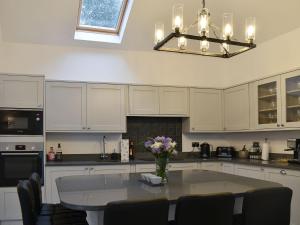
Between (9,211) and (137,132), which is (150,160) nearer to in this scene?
(137,132)

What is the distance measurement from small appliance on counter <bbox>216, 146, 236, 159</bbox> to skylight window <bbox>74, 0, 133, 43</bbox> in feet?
8.30

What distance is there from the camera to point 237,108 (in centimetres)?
523

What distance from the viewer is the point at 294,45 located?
4.54m

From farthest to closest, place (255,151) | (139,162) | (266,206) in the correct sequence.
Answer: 1. (255,151)
2. (139,162)
3. (266,206)

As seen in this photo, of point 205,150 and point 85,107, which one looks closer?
point 85,107

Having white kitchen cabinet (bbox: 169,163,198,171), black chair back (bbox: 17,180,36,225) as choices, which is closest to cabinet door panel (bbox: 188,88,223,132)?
white kitchen cabinet (bbox: 169,163,198,171)

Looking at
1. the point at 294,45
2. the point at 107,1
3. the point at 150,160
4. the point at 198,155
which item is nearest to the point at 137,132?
the point at 150,160

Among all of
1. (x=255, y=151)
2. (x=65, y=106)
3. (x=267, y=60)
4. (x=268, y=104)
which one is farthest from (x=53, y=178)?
(x=267, y=60)

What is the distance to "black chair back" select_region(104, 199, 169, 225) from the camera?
179 cm

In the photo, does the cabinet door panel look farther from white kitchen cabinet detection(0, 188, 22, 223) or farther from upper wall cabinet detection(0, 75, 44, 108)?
white kitchen cabinet detection(0, 188, 22, 223)

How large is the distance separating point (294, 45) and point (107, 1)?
2.81 meters

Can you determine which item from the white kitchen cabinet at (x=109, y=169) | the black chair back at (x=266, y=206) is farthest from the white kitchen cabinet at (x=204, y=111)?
the black chair back at (x=266, y=206)

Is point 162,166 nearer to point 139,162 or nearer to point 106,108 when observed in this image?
point 139,162

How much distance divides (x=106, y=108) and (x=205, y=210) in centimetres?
315
